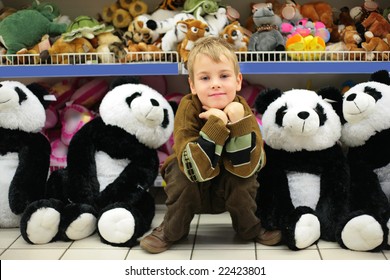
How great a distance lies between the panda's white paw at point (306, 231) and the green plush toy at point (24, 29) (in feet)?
3.96

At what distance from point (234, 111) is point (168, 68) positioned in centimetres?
59

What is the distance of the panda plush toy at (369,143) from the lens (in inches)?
83.1

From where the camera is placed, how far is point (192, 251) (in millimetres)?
2037

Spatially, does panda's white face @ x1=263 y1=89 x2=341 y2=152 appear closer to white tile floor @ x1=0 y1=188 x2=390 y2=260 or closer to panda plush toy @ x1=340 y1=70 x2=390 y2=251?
panda plush toy @ x1=340 y1=70 x2=390 y2=251

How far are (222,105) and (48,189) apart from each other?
76cm

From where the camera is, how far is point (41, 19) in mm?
2516

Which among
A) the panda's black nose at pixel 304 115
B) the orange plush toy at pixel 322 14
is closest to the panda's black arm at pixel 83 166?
the panda's black nose at pixel 304 115

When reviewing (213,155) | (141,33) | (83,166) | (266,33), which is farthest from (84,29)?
(213,155)

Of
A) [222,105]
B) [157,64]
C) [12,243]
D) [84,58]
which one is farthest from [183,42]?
[12,243]

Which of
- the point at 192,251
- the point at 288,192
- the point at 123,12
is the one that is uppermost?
the point at 123,12

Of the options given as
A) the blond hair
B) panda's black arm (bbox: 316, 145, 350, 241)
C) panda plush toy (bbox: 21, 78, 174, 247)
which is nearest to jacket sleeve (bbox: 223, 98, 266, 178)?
the blond hair

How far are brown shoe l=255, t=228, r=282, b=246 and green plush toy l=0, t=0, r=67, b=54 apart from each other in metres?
1.13

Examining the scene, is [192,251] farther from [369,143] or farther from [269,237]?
[369,143]

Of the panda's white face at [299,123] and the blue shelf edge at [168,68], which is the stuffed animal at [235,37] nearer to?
the blue shelf edge at [168,68]
